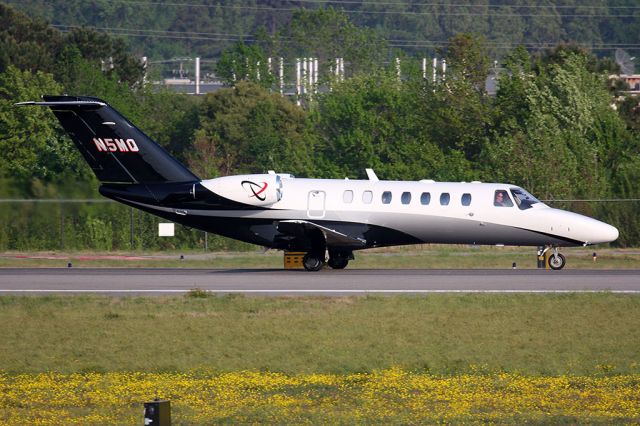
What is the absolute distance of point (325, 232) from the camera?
1225 inches

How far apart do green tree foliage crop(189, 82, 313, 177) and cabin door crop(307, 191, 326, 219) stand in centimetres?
2730

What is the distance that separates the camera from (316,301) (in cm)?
2438

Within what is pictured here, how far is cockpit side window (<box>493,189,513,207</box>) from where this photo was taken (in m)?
32.2

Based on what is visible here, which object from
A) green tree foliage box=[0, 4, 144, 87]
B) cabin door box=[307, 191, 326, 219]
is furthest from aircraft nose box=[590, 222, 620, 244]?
green tree foliage box=[0, 4, 144, 87]

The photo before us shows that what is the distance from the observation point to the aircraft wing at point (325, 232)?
102 feet

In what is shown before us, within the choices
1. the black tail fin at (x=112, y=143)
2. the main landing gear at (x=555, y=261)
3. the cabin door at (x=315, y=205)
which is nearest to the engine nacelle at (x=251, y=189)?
the cabin door at (x=315, y=205)

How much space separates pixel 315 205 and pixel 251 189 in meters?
1.77

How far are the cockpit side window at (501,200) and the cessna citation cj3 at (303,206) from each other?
0.03m

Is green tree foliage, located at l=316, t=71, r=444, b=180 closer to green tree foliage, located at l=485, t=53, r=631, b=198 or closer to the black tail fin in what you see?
green tree foliage, located at l=485, t=53, r=631, b=198

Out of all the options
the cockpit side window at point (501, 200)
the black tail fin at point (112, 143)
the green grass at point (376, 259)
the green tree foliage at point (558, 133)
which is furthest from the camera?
the green tree foliage at point (558, 133)

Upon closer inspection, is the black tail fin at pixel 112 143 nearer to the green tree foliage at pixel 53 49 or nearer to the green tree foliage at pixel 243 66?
the green tree foliage at pixel 53 49

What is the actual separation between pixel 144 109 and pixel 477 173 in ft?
116

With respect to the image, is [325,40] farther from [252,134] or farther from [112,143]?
[112,143]

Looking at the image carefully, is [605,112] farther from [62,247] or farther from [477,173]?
[62,247]
